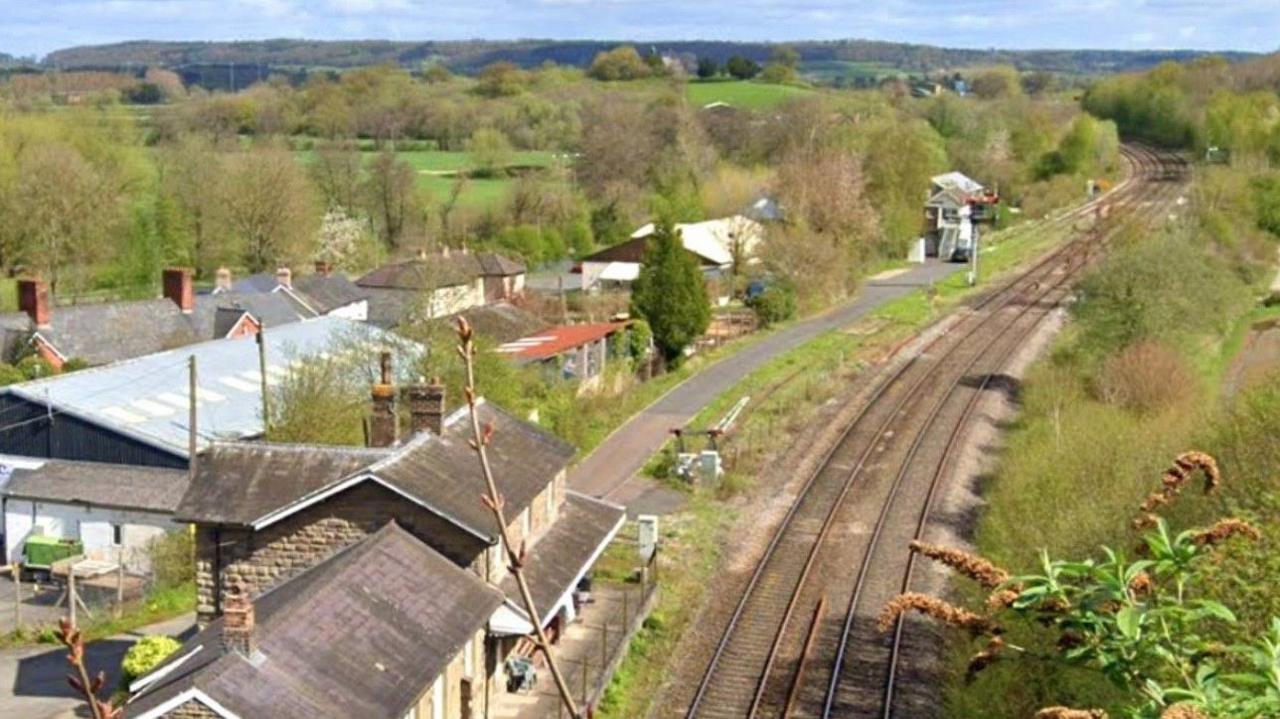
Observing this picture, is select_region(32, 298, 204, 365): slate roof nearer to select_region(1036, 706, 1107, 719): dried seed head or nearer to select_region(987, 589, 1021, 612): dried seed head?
select_region(987, 589, 1021, 612): dried seed head

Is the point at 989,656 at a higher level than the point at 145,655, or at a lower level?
higher

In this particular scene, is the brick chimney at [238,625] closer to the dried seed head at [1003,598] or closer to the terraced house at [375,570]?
the terraced house at [375,570]

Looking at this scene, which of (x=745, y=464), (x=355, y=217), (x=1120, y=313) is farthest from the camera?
(x=355, y=217)

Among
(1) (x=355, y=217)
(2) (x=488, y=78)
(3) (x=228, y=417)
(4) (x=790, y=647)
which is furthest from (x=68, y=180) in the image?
(2) (x=488, y=78)

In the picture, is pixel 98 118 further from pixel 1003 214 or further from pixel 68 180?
pixel 1003 214

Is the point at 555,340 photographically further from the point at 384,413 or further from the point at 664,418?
the point at 384,413

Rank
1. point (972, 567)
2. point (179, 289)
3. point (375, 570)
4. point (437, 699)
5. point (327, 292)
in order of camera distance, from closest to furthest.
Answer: point (972, 567)
point (437, 699)
point (375, 570)
point (179, 289)
point (327, 292)

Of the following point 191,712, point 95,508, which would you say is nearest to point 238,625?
point 191,712
